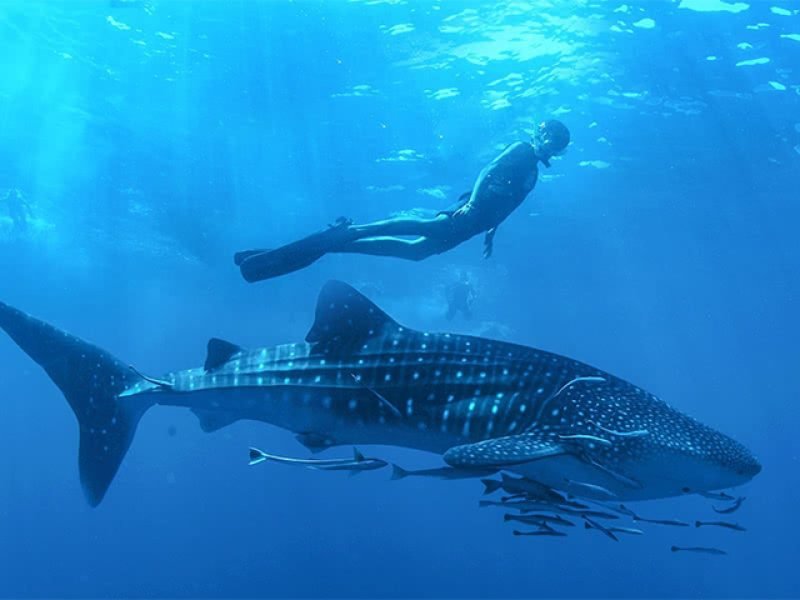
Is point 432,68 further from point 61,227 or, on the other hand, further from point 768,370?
point 768,370

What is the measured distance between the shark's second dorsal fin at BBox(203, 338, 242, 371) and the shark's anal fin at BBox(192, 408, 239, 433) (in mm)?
435

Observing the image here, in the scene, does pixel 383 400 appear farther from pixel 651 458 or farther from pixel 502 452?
pixel 651 458

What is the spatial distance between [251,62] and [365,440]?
16.4 m

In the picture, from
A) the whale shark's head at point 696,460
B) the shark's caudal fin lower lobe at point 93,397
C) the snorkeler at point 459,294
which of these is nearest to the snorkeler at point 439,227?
the shark's caudal fin lower lobe at point 93,397

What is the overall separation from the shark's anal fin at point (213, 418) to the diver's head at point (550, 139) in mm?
6024

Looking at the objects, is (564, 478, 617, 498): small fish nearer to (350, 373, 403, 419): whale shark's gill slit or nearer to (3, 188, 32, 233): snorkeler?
(350, 373, 403, 419): whale shark's gill slit

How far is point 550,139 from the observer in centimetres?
938

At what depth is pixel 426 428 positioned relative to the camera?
4957 mm

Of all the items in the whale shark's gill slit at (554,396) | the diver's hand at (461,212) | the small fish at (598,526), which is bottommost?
the small fish at (598,526)

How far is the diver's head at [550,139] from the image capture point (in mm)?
9375

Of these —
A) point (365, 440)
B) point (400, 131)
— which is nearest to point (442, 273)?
point (400, 131)

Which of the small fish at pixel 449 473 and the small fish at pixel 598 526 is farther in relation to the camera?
the small fish at pixel 598 526

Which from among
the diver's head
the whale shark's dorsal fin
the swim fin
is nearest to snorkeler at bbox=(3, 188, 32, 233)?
the swim fin

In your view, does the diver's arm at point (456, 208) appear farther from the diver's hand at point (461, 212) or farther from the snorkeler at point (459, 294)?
the snorkeler at point (459, 294)
